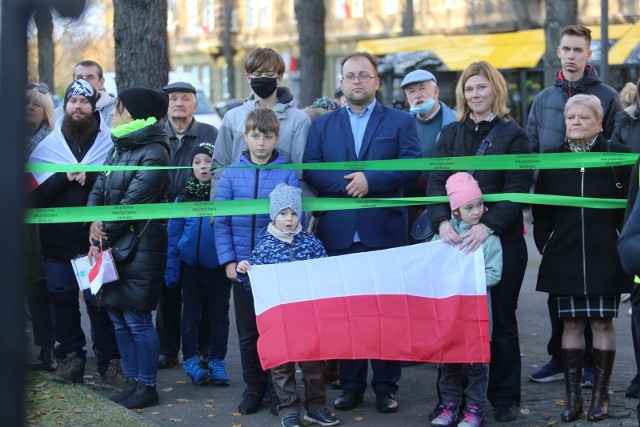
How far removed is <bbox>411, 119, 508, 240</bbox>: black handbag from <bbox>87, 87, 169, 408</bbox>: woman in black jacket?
1.71m

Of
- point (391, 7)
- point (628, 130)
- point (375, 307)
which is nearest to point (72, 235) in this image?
point (375, 307)

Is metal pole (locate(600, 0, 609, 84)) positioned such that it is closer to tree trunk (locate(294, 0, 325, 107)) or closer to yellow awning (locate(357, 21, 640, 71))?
yellow awning (locate(357, 21, 640, 71))

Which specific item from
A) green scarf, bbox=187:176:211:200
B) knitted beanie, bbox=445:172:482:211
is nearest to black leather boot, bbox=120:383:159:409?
green scarf, bbox=187:176:211:200

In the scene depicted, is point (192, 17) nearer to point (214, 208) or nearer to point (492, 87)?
point (214, 208)

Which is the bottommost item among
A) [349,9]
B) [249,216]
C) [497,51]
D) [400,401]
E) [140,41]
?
[400,401]

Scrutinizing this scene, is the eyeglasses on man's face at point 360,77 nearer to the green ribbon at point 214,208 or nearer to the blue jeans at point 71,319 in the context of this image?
the green ribbon at point 214,208

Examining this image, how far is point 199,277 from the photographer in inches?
310

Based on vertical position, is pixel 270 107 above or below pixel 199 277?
above

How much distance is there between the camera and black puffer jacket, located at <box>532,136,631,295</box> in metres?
6.05

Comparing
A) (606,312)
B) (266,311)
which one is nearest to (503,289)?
(606,312)

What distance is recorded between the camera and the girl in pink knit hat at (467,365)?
6098 mm

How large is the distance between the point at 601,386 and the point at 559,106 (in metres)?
2.12

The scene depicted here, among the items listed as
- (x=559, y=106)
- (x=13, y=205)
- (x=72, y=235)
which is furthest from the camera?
(x=72, y=235)

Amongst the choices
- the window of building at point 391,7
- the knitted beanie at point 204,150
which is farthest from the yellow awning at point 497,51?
the window of building at point 391,7
